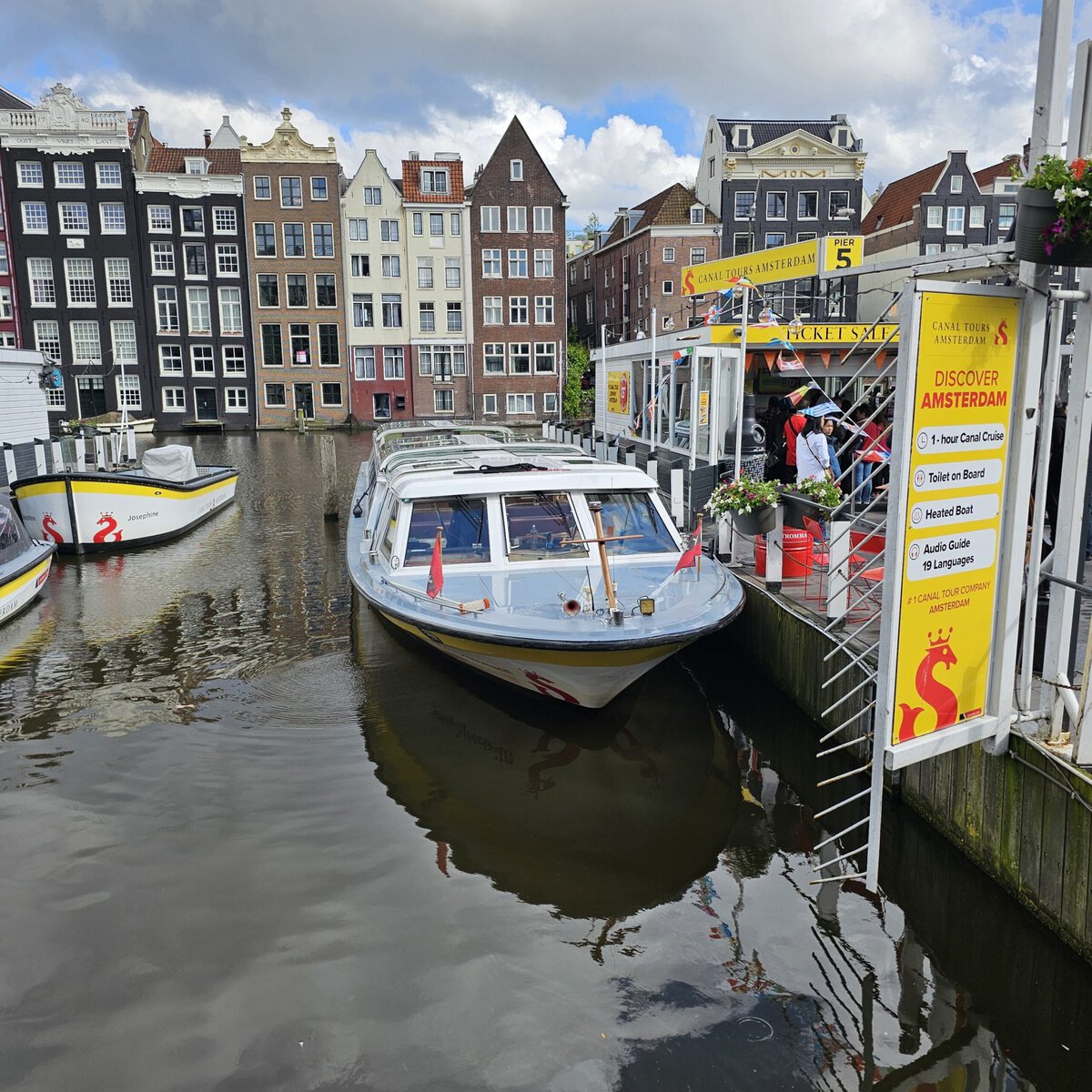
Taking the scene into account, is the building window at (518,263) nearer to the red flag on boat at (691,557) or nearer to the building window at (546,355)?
the building window at (546,355)

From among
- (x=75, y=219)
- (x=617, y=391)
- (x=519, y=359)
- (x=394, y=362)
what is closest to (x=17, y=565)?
(x=617, y=391)

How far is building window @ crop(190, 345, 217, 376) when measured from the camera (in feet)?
168

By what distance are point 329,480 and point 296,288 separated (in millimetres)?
25955

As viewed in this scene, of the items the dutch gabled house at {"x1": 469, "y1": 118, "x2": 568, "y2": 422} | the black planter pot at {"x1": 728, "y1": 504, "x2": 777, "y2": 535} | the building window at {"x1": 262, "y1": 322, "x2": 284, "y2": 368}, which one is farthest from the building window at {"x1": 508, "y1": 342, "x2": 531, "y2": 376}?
the black planter pot at {"x1": 728, "y1": 504, "x2": 777, "y2": 535}

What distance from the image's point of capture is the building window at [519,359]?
53.3 meters

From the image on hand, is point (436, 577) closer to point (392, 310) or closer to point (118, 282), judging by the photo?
point (392, 310)

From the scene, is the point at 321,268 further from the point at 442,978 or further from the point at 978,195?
the point at 442,978

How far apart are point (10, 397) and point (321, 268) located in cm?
3374

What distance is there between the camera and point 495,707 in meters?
9.57

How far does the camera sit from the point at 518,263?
52.8 metres

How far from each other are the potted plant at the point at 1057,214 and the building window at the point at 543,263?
50.0 metres

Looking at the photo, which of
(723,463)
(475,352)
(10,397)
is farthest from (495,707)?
(475,352)

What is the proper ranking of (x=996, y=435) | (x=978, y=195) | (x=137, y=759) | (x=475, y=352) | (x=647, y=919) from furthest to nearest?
(x=475, y=352) → (x=978, y=195) → (x=137, y=759) → (x=647, y=919) → (x=996, y=435)

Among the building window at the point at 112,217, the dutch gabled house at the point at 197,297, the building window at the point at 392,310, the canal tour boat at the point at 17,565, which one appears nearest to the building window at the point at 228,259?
the dutch gabled house at the point at 197,297
